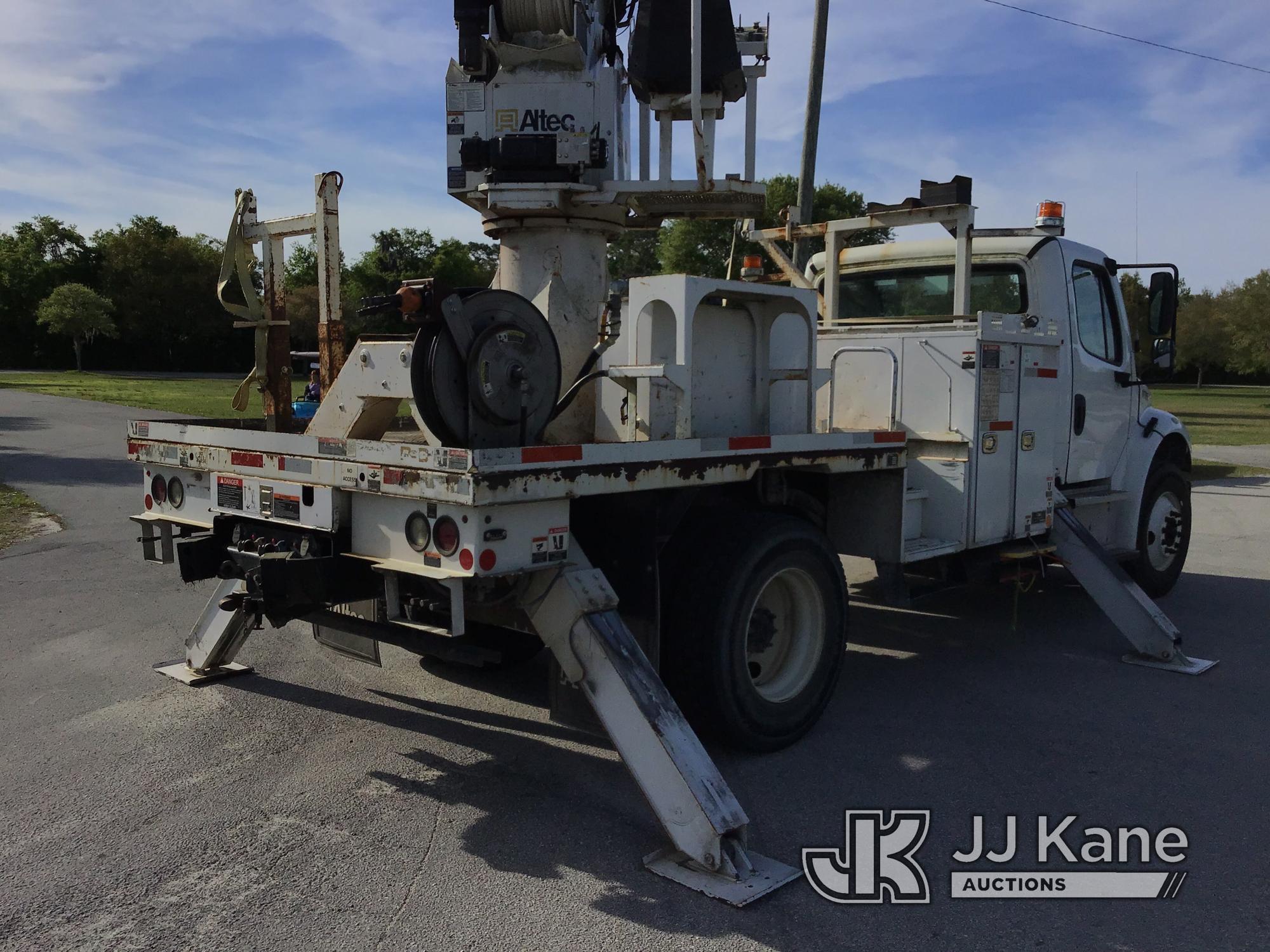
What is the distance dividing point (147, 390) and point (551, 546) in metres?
35.1

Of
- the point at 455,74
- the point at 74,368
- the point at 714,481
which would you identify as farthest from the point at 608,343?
the point at 74,368

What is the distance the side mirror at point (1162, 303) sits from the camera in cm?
711

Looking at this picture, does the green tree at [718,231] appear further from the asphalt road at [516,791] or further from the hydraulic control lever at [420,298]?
the hydraulic control lever at [420,298]

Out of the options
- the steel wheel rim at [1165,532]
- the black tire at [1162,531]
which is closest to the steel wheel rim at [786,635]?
the black tire at [1162,531]

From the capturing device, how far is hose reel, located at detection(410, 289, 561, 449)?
3576 millimetres

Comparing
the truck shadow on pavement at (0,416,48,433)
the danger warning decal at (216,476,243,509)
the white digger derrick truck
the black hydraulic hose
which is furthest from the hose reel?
the truck shadow on pavement at (0,416,48,433)

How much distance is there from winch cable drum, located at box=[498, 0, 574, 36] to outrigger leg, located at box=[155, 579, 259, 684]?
10.0 feet

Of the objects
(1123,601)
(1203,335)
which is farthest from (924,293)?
(1203,335)

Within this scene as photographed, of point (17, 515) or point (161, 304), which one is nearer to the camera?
point (17, 515)

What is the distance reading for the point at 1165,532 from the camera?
780cm

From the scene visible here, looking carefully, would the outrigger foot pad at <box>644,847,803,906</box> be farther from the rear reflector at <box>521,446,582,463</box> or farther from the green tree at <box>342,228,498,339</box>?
the green tree at <box>342,228,498,339</box>

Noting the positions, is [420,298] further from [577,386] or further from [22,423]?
[22,423]

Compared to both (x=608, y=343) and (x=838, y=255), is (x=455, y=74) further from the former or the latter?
(x=838, y=255)

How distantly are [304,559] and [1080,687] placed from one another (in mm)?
4243
